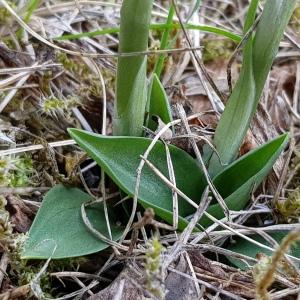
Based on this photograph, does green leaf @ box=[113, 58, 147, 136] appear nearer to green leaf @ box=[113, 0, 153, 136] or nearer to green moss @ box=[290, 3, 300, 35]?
green leaf @ box=[113, 0, 153, 136]

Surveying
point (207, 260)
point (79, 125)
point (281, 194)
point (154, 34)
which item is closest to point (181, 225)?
point (207, 260)

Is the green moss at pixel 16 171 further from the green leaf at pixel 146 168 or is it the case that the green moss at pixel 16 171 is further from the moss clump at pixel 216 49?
the moss clump at pixel 216 49

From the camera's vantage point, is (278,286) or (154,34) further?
(154,34)

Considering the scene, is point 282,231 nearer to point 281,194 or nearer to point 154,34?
point 281,194

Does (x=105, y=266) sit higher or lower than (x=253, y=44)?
lower

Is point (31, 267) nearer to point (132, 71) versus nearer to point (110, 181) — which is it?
point (110, 181)

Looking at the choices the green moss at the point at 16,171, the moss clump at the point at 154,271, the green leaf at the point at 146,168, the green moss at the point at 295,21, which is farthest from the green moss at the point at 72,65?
the moss clump at the point at 154,271

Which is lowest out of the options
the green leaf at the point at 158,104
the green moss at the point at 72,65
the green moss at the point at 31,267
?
the green moss at the point at 31,267

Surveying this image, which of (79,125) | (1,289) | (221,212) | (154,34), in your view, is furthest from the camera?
(154,34)
